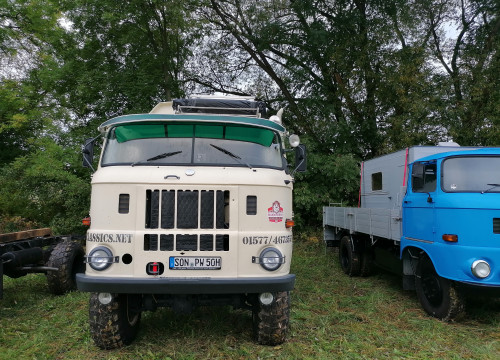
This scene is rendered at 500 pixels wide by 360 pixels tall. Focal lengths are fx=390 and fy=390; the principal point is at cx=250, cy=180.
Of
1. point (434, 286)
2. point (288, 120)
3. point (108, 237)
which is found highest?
point (288, 120)

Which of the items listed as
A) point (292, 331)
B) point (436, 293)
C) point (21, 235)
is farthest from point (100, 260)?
point (436, 293)

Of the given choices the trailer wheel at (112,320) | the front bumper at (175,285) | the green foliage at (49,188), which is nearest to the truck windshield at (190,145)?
the front bumper at (175,285)

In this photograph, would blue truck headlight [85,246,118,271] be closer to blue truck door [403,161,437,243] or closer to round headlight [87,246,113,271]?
round headlight [87,246,113,271]

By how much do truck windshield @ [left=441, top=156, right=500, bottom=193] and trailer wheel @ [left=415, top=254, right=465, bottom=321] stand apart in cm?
116

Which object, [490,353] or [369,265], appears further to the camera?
[369,265]

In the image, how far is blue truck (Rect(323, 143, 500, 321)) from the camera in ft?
15.8

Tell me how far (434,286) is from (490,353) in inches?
51.2

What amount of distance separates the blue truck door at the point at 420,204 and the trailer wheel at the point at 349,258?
7.68 feet

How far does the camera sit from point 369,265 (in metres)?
8.38

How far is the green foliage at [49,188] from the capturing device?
1203 cm

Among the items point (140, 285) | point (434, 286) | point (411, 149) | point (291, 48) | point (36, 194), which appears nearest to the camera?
point (140, 285)

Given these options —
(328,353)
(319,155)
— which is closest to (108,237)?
(328,353)

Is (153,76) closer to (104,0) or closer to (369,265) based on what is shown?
(104,0)

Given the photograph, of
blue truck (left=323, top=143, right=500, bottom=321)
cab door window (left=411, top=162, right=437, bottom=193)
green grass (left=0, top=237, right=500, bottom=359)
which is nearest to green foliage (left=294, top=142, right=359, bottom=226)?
blue truck (left=323, top=143, right=500, bottom=321)
